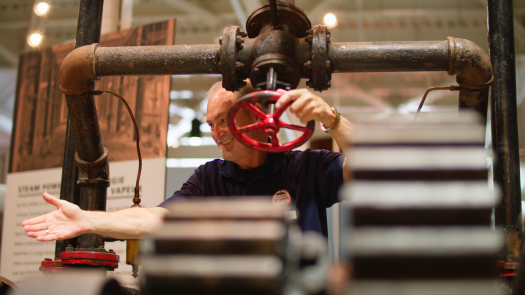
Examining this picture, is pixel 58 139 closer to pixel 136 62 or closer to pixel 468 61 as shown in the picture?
pixel 136 62

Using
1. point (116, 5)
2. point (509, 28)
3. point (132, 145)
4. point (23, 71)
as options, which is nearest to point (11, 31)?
point (23, 71)

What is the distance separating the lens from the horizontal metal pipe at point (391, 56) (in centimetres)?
111

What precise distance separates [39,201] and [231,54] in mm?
2179

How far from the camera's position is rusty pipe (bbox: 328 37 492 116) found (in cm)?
110

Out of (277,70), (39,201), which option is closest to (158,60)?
(277,70)

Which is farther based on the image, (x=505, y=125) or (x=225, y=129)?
(x=225, y=129)

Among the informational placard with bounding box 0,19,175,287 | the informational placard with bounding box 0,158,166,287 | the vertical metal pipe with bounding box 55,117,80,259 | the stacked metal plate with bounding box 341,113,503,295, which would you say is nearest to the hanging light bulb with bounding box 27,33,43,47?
the informational placard with bounding box 0,19,175,287

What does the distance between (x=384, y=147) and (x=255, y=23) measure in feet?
2.43

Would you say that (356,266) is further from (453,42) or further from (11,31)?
(11,31)

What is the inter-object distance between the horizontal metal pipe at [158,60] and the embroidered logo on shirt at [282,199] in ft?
1.77

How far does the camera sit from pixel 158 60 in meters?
1.18

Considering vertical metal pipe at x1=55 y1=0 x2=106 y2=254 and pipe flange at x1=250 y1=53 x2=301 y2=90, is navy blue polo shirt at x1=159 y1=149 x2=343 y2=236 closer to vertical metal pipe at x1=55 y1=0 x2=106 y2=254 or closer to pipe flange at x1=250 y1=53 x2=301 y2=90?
vertical metal pipe at x1=55 y1=0 x2=106 y2=254

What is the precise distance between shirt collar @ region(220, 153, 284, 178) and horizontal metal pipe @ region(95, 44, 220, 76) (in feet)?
1.78

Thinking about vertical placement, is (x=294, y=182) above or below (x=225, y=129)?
below
